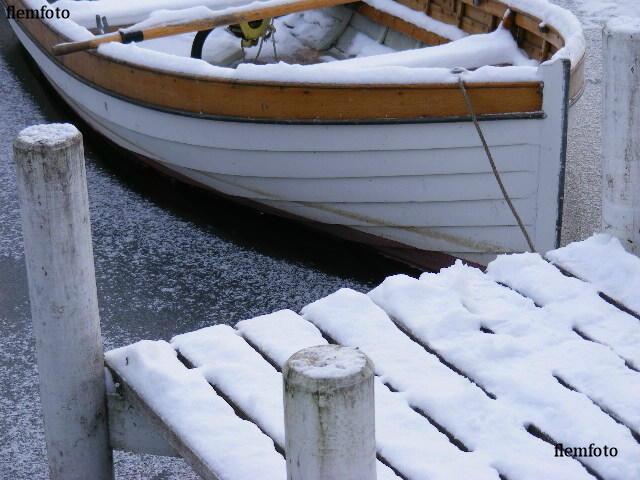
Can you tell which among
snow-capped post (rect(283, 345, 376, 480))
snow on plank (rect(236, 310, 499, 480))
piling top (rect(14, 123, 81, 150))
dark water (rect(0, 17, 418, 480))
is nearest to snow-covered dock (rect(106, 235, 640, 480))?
snow on plank (rect(236, 310, 499, 480))

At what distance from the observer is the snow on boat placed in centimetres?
421

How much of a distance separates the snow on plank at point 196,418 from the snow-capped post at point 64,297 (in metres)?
0.10

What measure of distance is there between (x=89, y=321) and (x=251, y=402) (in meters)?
0.36

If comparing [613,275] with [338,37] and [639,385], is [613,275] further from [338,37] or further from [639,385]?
[338,37]

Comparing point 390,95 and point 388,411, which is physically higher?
point 390,95

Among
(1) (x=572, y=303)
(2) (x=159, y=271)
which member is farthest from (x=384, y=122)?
(1) (x=572, y=303)

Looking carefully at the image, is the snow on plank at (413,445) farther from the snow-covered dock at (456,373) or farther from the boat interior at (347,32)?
the boat interior at (347,32)

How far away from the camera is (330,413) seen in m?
1.47

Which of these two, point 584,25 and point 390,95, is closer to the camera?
point 390,95

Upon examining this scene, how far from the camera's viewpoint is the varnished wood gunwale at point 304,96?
13.6 feet

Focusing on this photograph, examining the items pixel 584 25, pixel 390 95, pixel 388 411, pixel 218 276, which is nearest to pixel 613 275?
pixel 388 411

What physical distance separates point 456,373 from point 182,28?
11.4 ft

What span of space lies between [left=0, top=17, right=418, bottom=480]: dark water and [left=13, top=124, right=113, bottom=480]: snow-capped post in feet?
3.50

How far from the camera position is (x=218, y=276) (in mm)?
4598
